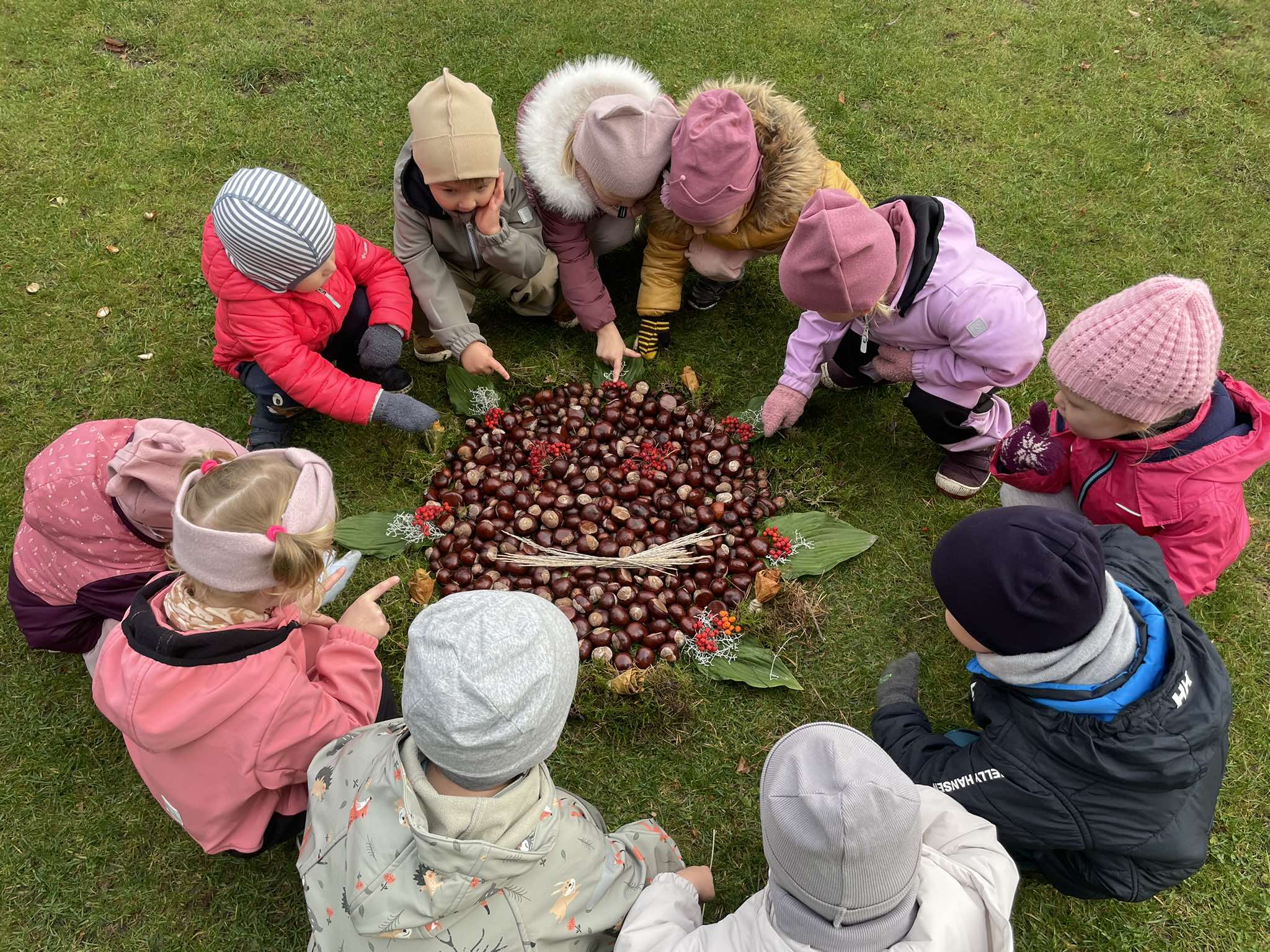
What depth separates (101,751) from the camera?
2.95 metres

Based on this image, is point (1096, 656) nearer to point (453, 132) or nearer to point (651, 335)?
point (651, 335)

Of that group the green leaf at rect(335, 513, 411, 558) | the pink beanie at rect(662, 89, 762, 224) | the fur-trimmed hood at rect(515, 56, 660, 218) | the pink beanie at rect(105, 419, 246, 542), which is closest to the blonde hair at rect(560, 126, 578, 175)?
the fur-trimmed hood at rect(515, 56, 660, 218)

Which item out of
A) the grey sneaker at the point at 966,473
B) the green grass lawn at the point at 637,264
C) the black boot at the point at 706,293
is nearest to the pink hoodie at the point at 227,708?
the green grass lawn at the point at 637,264

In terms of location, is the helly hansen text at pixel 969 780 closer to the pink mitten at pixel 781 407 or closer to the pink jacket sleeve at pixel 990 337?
the pink jacket sleeve at pixel 990 337

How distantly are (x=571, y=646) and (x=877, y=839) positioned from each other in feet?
2.52

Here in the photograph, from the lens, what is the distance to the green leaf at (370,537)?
3322 mm

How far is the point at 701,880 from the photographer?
2.50 metres

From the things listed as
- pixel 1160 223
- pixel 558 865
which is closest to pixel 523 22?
pixel 1160 223

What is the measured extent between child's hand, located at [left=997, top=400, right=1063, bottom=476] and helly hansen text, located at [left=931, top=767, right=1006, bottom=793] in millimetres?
1211

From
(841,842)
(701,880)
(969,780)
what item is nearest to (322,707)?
(701,880)

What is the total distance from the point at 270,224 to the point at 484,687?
2.05m

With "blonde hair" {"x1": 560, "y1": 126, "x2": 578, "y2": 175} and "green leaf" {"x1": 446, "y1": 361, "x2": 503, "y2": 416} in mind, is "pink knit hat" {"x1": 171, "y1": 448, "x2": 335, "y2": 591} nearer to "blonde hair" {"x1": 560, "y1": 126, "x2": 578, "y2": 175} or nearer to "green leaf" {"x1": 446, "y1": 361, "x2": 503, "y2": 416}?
"green leaf" {"x1": 446, "y1": 361, "x2": 503, "y2": 416}

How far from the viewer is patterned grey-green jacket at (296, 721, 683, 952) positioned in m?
1.67

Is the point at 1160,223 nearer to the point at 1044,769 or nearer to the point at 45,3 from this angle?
the point at 1044,769
